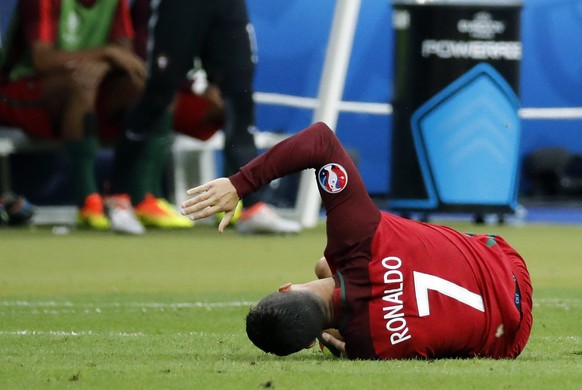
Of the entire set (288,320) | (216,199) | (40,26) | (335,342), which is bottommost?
(40,26)

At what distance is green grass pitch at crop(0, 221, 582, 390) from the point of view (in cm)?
382

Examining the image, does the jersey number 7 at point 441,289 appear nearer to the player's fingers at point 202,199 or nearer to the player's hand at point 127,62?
the player's fingers at point 202,199

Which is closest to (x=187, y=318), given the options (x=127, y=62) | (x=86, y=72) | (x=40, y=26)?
(x=86, y=72)

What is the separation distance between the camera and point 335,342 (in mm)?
4383

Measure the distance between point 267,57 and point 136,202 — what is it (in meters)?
3.00

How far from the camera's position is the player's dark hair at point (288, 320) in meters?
4.13

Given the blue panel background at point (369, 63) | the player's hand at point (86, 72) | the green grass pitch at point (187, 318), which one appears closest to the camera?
the green grass pitch at point (187, 318)

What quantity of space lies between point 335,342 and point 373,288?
0.24 m

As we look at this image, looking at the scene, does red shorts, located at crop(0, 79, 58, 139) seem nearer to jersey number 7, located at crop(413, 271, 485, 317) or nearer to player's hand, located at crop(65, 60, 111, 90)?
player's hand, located at crop(65, 60, 111, 90)

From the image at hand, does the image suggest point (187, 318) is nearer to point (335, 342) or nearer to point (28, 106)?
point (335, 342)

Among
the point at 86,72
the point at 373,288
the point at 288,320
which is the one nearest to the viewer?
the point at 288,320

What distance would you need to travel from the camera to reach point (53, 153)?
12.5 m

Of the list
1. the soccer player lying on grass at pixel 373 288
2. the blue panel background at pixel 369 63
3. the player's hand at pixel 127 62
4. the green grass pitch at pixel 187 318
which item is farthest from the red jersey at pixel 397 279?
the blue panel background at pixel 369 63

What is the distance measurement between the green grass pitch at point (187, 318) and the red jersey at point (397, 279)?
10cm
